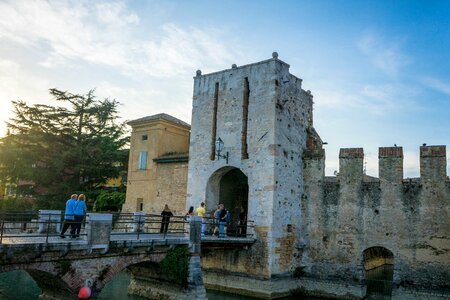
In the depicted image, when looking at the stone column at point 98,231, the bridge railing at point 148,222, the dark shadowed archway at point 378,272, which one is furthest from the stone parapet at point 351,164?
the stone column at point 98,231

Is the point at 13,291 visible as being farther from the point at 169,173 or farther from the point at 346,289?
the point at 346,289

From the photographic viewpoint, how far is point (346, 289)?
1811 centimetres

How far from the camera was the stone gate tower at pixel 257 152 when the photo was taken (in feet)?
60.8

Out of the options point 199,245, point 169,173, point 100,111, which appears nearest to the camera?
point 199,245

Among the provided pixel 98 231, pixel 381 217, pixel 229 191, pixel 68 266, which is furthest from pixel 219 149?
pixel 68 266

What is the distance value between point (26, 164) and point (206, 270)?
1868 cm

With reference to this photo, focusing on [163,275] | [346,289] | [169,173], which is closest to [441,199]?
[346,289]

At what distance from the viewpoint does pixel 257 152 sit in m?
19.2

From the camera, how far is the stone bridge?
1084 centimetres

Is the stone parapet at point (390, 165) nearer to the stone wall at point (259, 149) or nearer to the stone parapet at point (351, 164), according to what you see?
the stone parapet at point (351, 164)

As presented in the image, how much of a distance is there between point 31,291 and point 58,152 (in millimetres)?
17114

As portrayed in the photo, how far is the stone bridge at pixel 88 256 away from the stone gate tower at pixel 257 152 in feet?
13.3

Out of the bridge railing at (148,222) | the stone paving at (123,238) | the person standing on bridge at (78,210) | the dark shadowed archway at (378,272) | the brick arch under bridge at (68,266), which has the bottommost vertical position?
the dark shadowed archway at (378,272)

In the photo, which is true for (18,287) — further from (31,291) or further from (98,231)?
(98,231)
